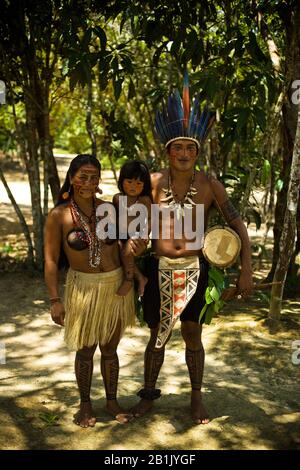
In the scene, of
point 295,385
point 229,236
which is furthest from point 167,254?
point 295,385

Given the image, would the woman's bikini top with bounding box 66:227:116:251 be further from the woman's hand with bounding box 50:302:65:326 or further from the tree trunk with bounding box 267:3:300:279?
the tree trunk with bounding box 267:3:300:279

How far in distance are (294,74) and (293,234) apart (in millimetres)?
1625

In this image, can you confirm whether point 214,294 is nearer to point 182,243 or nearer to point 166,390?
point 182,243

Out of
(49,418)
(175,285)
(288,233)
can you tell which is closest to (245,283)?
(175,285)

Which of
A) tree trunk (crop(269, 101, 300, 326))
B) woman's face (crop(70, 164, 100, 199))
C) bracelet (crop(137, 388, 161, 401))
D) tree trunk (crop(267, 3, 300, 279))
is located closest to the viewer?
woman's face (crop(70, 164, 100, 199))

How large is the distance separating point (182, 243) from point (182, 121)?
2.28 feet

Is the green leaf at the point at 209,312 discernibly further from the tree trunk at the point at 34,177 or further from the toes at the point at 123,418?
the tree trunk at the point at 34,177

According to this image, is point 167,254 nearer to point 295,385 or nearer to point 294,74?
point 295,385

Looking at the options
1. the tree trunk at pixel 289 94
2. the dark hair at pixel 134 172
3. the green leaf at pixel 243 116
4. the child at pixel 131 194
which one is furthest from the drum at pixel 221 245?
the tree trunk at pixel 289 94

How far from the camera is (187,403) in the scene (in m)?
3.54

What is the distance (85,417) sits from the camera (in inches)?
124

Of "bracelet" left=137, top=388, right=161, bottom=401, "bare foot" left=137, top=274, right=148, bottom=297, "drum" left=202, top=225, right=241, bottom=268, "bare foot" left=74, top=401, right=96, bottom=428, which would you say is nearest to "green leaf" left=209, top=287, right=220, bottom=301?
"drum" left=202, top=225, right=241, bottom=268

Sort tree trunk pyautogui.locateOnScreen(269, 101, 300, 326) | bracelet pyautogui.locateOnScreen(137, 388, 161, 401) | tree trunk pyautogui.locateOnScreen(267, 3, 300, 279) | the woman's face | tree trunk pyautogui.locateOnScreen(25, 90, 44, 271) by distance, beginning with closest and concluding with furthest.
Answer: the woman's face → bracelet pyautogui.locateOnScreen(137, 388, 161, 401) → tree trunk pyautogui.locateOnScreen(269, 101, 300, 326) → tree trunk pyautogui.locateOnScreen(267, 3, 300, 279) → tree trunk pyautogui.locateOnScreen(25, 90, 44, 271)

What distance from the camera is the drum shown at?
3.12m
